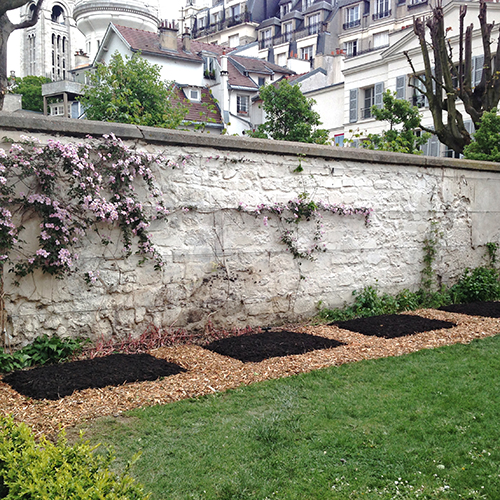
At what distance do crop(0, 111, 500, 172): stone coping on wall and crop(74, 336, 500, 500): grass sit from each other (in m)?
2.74

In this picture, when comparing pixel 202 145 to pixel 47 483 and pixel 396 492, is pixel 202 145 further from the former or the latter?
pixel 47 483

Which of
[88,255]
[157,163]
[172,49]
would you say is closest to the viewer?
[88,255]

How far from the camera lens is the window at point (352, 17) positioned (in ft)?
159

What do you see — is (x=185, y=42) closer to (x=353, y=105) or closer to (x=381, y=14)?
(x=353, y=105)

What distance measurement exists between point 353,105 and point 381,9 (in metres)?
23.7

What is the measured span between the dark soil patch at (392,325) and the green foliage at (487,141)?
13.4 feet

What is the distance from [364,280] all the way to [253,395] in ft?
12.0

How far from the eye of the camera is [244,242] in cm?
636

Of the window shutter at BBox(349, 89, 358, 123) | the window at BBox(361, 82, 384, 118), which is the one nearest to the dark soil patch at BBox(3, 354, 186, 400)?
the window at BBox(361, 82, 384, 118)

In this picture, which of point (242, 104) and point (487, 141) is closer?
point (487, 141)

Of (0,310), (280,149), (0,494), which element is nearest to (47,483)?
(0,494)

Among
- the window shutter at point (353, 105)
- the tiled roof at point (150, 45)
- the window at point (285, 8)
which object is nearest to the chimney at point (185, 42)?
the tiled roof at point (150, 45)

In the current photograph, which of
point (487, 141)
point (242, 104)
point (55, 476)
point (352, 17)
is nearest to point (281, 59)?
point (352, 17)

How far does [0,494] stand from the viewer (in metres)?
2.12
